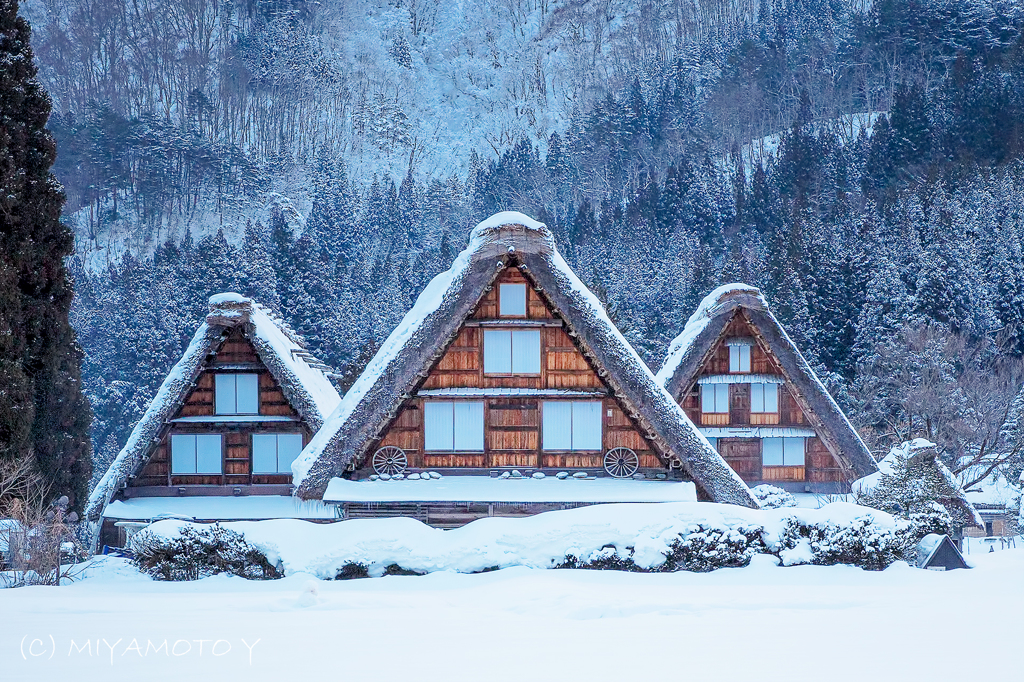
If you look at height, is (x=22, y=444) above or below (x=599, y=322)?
below

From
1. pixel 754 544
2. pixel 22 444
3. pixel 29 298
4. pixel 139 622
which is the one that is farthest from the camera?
pixel 29 298

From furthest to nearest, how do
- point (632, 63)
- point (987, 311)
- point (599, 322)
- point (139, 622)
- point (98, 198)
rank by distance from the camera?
point (632, 63), point (98, 198), point (987, 311), point (599, 322), point (139, 622)

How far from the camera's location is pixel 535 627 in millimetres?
9523

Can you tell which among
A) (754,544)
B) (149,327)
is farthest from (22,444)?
(149,327)

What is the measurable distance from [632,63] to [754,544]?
5320 inches

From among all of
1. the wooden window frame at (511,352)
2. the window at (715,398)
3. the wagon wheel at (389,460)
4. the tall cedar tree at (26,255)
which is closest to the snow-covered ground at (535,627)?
the wagon wheel at (389,460)

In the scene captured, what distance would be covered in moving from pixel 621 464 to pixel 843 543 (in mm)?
4787

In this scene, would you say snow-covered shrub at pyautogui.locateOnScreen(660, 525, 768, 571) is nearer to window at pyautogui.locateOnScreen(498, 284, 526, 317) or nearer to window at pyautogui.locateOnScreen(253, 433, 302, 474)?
window at pyautogui.locateOnScreen(498, 284, 526, 317)

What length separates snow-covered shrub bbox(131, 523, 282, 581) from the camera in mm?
12703

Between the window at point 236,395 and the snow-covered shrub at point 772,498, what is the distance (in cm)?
1239

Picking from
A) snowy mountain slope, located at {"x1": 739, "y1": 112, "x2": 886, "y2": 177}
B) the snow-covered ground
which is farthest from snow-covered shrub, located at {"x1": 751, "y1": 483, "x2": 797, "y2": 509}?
snowy mountain slope, located at {"x1": 739, "y1": 112, "x2": 886, "y2": 177}

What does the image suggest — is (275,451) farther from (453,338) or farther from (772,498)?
(772,498)

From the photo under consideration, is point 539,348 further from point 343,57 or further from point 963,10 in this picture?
point 343,57

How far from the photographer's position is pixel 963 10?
90312 millimetres
